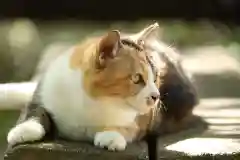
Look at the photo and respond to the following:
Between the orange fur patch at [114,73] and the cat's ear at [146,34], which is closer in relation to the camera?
the orange fur patch at [114,73]

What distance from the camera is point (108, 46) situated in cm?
141

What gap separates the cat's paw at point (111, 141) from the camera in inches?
54.9

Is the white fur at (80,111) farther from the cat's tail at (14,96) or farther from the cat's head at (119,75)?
the cat's tail at (14,96)

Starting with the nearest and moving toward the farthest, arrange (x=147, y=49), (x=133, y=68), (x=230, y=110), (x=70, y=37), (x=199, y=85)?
(x=133, y=68), (x=147, y=49), (x=230, y=110), (x=199, y=85), (x=70, y=37)

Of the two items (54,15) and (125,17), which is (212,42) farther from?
(54,15)

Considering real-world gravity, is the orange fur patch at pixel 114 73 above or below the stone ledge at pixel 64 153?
above

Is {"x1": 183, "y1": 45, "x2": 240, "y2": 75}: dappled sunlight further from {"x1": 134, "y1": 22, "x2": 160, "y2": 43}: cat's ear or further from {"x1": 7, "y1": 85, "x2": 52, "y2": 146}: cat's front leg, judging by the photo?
{"x1": 7, "y1": 85, "x2": 52, "y2": 146}: cat's front leg

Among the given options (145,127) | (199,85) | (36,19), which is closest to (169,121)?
(145,127)

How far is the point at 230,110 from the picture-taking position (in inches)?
70.6

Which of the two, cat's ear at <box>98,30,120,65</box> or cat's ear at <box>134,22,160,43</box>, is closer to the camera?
cat's ear at <box>98,30,120,65</box>

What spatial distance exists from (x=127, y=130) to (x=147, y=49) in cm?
24

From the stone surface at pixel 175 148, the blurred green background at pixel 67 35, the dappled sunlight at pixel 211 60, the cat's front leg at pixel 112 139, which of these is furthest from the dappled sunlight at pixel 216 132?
the blurred green background at pixel 67 35

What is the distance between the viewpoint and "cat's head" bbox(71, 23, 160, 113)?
1.41 meters

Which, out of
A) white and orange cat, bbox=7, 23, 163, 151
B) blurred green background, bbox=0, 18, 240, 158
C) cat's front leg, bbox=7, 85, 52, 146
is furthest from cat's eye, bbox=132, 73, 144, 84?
blurred green background, bbox=0, 18, 240, 158
